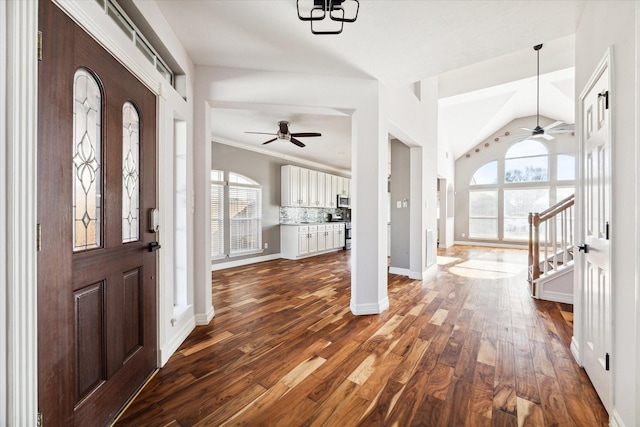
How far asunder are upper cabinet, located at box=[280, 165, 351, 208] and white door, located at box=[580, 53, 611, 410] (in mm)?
5420

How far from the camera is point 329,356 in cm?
210

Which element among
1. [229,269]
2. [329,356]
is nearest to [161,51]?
[329,356]

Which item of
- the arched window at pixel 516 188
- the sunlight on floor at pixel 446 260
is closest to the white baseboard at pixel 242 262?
the sunlight on floor at pixel 446 260

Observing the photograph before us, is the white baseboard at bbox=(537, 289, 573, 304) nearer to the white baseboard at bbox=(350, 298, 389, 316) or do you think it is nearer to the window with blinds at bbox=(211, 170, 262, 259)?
the white baseboard at bbox=(350, 298, 389, 316)

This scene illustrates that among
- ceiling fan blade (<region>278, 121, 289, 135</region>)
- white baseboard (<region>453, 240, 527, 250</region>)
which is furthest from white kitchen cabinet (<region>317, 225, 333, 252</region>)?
white baseboard (<region>453, 240, 527, 250</region>)

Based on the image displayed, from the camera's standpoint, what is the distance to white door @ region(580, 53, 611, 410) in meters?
1.51

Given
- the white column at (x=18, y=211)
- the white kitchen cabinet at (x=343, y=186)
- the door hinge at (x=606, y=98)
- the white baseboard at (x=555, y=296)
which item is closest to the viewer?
the white column at (x=18, y=211)

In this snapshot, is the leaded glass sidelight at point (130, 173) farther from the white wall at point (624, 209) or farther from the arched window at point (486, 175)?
the arched window at point (486, 175)

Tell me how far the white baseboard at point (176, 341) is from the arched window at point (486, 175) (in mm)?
9808

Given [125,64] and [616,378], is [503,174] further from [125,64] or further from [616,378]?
[125,64]

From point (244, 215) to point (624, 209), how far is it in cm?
567

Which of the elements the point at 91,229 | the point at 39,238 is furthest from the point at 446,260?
the point at 39,238

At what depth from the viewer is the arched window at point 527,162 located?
827cm

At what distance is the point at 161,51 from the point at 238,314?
263cm
